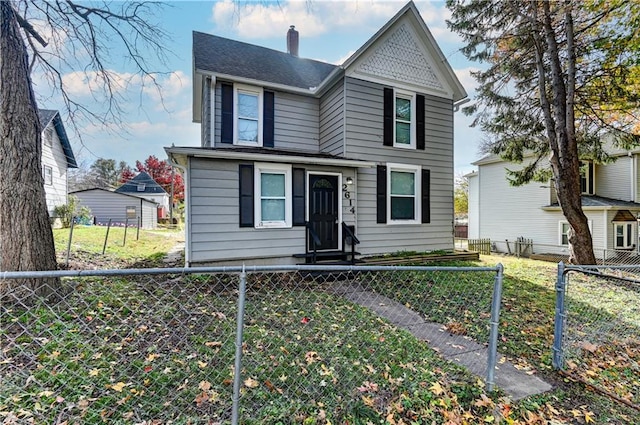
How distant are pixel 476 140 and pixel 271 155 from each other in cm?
2200

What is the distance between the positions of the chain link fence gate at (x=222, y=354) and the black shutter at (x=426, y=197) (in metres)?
4.49

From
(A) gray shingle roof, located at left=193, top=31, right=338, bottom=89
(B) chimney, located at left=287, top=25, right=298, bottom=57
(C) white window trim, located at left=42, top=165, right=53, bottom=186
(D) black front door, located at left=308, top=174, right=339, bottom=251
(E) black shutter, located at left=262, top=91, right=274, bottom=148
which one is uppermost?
(B) chimney, located at left=287, top=25, right=298, bottom=57

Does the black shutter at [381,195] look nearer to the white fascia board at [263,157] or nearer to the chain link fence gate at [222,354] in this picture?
the white fascia board at [263,157]

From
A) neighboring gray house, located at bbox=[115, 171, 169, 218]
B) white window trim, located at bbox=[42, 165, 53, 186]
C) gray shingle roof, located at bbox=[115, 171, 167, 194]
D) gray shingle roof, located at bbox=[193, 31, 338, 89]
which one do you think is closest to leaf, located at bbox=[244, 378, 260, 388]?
gray shingle roof, located at bbox=[193, 31, 338, 89]

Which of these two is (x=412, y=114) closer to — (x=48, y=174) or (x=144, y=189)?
(x=48, y=174)

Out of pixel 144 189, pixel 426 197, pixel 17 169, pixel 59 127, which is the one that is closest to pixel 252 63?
pixel 426 197

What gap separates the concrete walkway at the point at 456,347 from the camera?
307cm

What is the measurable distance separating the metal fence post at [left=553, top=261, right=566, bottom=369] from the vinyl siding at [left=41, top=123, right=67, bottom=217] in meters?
19.7

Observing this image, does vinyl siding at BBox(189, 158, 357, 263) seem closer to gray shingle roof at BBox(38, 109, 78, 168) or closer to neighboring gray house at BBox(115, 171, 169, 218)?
gray shingle roof at BBox(38, 109, 78, 168)

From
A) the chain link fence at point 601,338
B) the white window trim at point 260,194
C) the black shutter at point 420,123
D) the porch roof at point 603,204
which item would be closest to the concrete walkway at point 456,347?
the chain link fence at point 601,338

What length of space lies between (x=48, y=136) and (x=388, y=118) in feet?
57.5

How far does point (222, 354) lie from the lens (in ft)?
10.7

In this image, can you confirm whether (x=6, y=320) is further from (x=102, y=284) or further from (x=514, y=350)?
(x=514, y=350)

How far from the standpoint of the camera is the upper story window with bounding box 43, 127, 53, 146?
596 inches
